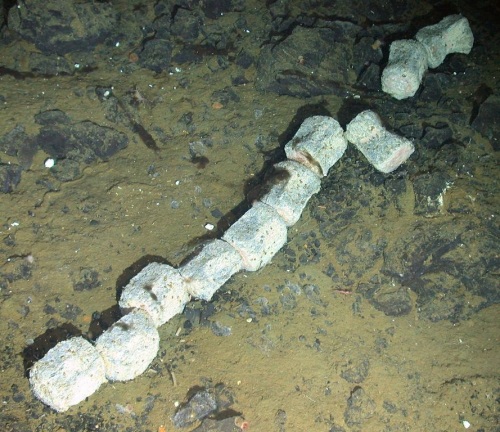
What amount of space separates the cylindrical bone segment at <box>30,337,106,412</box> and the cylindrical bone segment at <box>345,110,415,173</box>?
9.49 ft

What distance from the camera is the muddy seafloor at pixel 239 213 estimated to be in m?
3.90

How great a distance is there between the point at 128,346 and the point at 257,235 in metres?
1.30

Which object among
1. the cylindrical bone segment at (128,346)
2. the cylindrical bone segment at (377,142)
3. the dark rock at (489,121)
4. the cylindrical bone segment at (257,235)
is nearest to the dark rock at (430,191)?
the cylindrical bone segment at (377,142)

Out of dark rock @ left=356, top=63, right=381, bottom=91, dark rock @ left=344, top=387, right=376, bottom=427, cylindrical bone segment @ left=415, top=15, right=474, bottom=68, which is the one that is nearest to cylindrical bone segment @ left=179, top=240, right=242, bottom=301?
dark rock @ left=344, top=387, right=376, bottom=427

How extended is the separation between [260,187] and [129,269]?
133cm

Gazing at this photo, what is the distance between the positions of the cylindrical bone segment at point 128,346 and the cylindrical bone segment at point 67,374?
3.1 inches

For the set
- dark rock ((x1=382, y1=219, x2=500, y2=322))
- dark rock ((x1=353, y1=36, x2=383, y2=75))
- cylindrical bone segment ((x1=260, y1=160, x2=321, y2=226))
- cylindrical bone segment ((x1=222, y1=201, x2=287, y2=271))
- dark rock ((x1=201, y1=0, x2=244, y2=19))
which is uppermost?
dark rock ((x1=201, y1=0, x2=244, y2=19))

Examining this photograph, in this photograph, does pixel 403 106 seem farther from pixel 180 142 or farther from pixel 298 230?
pixel 180 142

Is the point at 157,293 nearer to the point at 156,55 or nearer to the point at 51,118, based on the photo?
the point at 51,118

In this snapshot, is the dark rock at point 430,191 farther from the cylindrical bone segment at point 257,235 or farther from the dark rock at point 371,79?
the cylindrical bone segment at point 257,235

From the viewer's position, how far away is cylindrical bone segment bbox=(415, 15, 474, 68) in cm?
551

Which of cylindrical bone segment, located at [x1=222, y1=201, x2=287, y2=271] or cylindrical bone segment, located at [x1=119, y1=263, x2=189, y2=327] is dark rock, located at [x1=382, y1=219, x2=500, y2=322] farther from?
cylindrical bone segment, located at [x1=119, y1=263, x2=189, y2=327]

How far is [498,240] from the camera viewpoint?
179 inches

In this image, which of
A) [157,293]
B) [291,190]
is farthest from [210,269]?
[291,190]
